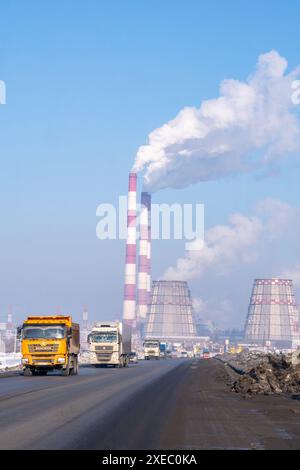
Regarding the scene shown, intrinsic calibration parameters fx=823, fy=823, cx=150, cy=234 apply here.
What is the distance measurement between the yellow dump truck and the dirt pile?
10.7 meters

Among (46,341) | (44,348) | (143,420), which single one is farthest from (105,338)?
(143,420)

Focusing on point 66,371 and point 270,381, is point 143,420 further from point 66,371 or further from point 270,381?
point 66,371

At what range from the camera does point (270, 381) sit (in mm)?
36562

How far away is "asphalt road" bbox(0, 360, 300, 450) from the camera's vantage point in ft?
49.8

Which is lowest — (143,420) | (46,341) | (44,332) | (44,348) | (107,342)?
(143,420)

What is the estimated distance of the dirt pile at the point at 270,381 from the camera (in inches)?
1334

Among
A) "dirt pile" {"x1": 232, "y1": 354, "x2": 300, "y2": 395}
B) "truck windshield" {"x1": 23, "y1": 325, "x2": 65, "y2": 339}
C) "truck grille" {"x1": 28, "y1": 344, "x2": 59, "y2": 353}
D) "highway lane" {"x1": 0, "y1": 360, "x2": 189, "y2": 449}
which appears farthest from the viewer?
"truck windshield" {"x1": 23, "y1": 325, "x2": 65, "y2": 339}

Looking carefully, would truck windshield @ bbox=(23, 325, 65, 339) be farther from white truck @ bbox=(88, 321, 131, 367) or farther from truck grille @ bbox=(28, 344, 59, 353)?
white truck @ bbox=(88, 321, 131, 367)

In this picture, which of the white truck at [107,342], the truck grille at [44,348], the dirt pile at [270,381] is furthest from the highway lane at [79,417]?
the white truck at [107,342]

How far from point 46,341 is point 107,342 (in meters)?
20.6

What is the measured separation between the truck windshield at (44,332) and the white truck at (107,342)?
19251 millimetres

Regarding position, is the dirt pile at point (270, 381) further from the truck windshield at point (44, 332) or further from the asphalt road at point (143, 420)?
the truck windshield at point (44, 332)

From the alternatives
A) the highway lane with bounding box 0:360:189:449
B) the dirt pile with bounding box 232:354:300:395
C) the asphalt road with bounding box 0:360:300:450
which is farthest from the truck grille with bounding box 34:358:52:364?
the asphalt road with bounding box 0:360:300:450
